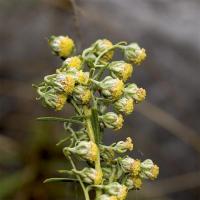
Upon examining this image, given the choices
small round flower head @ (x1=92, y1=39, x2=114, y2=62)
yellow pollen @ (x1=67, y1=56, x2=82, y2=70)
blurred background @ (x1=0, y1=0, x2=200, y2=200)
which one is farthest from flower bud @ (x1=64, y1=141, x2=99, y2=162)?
blurred background @ (x1=0, y1=0, x2=200, y2=200)

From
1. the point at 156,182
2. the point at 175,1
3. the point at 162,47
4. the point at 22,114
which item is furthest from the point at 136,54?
the point at 175,1

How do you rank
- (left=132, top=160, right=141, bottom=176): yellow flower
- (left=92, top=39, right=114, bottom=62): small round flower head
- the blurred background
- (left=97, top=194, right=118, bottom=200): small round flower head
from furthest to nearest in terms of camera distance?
the blurred background, (left=92, top=39, right=114, bottom=62): small round flower head, (left=132, top=160, right=141, bottom=176): yellow flower, (left=97, top=194, right=118, bottom=200): small round flower head

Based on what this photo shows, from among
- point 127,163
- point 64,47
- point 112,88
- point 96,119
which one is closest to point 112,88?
point 112,88

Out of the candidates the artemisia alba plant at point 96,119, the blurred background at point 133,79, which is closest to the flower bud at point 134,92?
the artemisia alba plant at point 96,119

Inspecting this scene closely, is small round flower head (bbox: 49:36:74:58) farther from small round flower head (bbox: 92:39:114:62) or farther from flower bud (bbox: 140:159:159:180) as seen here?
flower bud (bbox: 140:159:159:180)

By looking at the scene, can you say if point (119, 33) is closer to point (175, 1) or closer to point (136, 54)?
point (175, 1)

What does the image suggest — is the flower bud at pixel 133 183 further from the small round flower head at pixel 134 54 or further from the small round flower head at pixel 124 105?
the small round flower head at pixel 134 54
